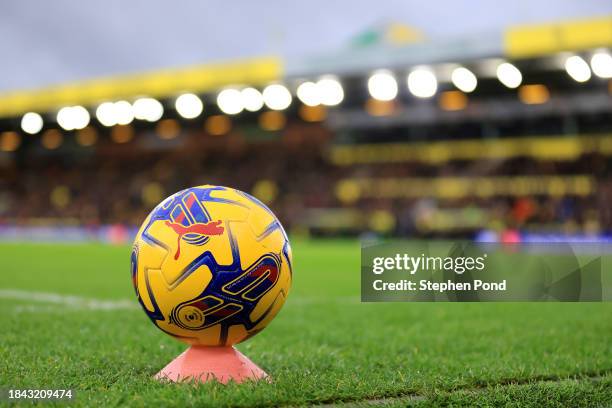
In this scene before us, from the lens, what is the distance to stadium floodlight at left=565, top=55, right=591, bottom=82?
23.9 meters

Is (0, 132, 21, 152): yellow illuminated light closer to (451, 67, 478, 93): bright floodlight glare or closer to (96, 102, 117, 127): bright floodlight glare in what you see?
(96, 102, 117, 127): bright floodlight glare

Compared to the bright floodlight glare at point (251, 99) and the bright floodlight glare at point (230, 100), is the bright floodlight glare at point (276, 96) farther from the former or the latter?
the bright floodlight glare at point (230, 100)

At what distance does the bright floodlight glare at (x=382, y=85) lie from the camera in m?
27.3

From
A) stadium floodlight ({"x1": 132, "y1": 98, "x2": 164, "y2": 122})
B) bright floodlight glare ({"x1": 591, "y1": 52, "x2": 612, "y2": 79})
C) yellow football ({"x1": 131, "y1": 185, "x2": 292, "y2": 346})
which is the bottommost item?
yellow football ({"x1": 131, "y1": 185, "x2": 292, "y2": 346})

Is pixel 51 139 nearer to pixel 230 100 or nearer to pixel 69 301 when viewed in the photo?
pixel 230 100

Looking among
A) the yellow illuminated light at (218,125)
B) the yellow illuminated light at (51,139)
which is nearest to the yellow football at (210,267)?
the yellow illuminated light at (218,125)

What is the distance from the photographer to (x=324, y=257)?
19234mm

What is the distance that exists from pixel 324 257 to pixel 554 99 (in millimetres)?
15779

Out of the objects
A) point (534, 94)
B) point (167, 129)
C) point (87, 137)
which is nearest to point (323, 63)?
point (534, 94)

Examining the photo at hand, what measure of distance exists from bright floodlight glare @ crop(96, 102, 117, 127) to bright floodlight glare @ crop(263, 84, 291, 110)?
24.9 feet

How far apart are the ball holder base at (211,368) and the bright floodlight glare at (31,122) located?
113ft

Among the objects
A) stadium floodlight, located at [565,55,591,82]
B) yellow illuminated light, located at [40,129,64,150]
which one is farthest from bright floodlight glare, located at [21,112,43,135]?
stadium floodlight, located at [565,55,591,82]

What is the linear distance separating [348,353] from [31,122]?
35267 millimetres

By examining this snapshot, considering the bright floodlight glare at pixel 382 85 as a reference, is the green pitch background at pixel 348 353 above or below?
below
